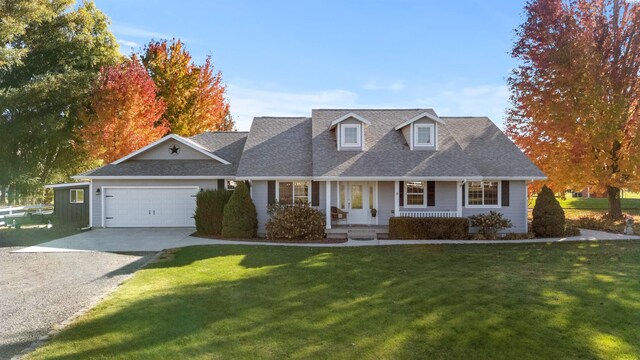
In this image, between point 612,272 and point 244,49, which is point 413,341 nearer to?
point 612,272

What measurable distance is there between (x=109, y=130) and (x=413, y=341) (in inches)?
1055

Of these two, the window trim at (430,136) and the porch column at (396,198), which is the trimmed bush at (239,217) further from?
the window trim at (430,136)

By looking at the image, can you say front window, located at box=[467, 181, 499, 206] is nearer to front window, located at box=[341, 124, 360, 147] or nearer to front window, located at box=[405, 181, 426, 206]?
front window, located at box=[405, 181, 426, 206]

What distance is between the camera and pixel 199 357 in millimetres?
5703

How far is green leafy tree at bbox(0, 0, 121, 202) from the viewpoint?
29.5 meters

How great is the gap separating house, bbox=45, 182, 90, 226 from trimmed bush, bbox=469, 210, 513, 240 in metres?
22.1

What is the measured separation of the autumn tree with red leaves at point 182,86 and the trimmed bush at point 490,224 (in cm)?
2555

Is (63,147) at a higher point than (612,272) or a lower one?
higher

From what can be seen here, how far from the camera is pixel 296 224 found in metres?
17.7

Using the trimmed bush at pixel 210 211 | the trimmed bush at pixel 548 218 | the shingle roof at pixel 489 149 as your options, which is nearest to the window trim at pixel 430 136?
the shingle roof at pixel 489 149

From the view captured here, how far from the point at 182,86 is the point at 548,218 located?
1172 inches

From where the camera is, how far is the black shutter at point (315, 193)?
19703 millimetres

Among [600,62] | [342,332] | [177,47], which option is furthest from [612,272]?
[177,47]

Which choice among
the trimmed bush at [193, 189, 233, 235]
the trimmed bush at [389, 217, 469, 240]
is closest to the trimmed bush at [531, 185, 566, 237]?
the trimmed bush at [389, 217, 469, 240]
